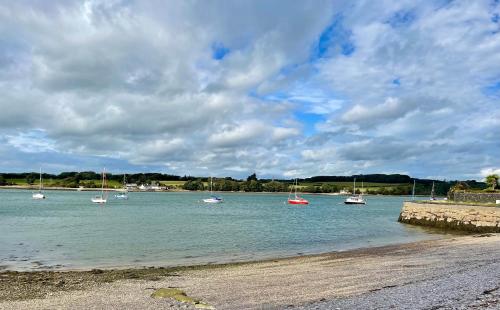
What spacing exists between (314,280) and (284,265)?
531 centimetres

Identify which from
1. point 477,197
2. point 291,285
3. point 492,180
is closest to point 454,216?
point 477,197

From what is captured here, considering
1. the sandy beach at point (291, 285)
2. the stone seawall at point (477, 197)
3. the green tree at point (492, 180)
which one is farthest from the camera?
the green tree at point (492, 180)

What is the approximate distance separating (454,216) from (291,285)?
120 ft

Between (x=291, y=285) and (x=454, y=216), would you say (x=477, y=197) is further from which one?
(x=291, y=285)

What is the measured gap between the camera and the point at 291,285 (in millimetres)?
17188

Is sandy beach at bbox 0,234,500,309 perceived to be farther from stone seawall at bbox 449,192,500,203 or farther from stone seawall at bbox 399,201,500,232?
stone seawall at bbox 449,192,500,203

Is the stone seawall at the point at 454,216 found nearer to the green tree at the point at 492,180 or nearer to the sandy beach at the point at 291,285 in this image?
the green tree at the point at 492,180

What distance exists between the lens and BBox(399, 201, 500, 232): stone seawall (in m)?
42.9

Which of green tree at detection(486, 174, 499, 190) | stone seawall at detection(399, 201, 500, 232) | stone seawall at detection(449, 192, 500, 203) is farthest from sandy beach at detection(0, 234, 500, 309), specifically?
green tree at detection(486, 174, 499, 190)

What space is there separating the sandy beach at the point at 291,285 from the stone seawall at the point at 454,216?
19.8 metres

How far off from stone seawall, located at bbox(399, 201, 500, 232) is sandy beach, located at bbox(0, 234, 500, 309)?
1975cm

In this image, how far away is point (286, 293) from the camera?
1562 centimetres

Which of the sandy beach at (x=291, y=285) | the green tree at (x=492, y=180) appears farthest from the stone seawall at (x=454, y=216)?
the sandy beach at (x=291, y=285)

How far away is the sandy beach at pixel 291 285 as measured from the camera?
1342cm
